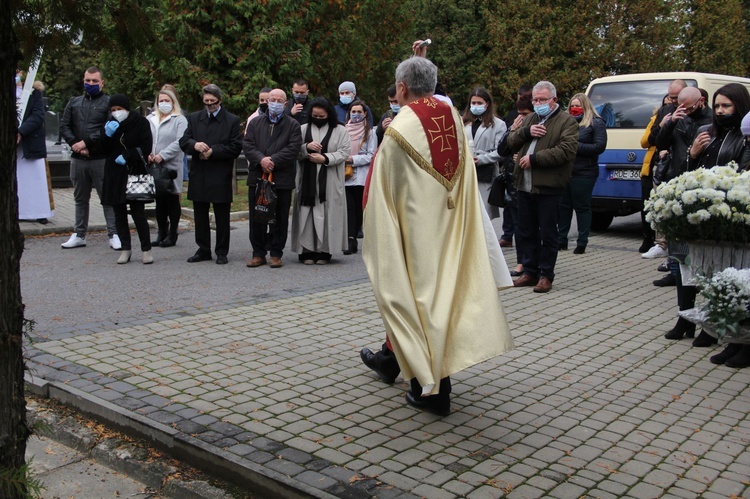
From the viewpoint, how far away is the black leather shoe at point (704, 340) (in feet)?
21.7

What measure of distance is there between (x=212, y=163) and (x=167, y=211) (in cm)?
159

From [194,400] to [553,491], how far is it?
2.26m

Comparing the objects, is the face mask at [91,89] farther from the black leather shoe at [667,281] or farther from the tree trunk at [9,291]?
the tree trunk at [9,291]

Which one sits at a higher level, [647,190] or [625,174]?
[625,174]

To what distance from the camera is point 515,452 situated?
4.43 metres

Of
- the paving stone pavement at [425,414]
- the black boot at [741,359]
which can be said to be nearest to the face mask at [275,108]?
the paving stone pavement at [425,414]

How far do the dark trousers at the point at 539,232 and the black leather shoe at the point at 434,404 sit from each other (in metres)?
3.91

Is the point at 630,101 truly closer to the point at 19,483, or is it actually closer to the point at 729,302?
the point at 729,302

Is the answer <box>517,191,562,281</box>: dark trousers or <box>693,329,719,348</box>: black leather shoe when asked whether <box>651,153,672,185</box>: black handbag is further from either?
<box>693,329,719,348</box>: black leather shoe

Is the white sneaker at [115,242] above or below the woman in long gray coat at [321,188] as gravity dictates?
below

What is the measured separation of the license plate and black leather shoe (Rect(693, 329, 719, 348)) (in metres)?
5.92

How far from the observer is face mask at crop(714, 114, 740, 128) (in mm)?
6984

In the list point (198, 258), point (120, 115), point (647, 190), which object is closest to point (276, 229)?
point (198, 258)

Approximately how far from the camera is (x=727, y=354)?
617cm
